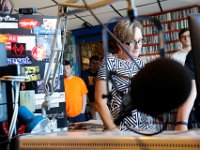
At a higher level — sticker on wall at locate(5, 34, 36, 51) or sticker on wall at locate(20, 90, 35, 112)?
sticker on wall at locate(5, 34, 36, 51)

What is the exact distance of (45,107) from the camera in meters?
1.28

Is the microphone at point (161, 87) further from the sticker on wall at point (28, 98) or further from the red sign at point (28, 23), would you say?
the red sign at point (28, 23)

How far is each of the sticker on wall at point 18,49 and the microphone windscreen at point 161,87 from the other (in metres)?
1.24

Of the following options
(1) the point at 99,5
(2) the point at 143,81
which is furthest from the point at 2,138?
(2) the point at 143,81

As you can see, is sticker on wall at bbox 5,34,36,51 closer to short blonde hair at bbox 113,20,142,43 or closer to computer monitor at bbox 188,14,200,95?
short blonde hair at bbox 113,20,142,43

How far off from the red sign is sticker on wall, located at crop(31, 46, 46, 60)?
126 mm

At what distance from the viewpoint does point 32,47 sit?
186cm

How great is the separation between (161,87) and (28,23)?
134 centimetres

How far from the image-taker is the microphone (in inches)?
26.1

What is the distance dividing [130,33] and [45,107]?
556mm

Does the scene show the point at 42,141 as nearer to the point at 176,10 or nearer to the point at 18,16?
the point at 18,16

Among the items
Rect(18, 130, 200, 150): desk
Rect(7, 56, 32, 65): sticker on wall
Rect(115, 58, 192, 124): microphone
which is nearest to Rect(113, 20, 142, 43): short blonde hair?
Rect(7, 56, 32, 65): sticker on wall

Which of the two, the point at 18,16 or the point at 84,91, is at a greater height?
the point at 18,16

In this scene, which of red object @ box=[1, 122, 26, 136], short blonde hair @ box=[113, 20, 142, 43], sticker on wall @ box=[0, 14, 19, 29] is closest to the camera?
red object @ box=[1, 122, 26, 136]
